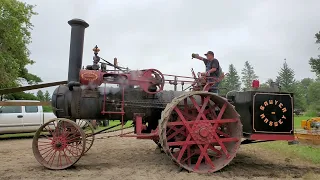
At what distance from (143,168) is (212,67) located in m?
2.74

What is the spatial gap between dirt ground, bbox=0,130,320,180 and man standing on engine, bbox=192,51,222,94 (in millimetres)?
1808

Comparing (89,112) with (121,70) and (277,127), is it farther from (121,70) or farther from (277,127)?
(277,127)

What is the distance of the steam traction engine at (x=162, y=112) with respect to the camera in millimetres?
5934

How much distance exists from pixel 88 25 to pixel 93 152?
3.66 meters

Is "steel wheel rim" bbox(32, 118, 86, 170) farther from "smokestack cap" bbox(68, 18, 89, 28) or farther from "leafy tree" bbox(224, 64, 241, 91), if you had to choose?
"leafy tree" bbox(224, 64, 241, 91)

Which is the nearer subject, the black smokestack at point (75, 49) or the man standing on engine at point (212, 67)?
the black smokestack at point (75, 49)

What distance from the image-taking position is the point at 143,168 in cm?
621

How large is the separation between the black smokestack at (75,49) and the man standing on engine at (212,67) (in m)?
2.57

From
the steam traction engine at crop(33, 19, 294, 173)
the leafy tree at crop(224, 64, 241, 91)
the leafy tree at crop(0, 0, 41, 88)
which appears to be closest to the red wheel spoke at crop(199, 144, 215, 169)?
the steam traction engine at crop(33, 19, 294, 173)

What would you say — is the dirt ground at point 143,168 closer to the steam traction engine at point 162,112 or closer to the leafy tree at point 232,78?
the steam traction engine at point 162,112

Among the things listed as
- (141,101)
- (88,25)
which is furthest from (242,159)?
(88,25)

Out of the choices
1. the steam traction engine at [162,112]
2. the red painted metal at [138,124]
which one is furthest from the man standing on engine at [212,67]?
the red painted metal at [138,124]

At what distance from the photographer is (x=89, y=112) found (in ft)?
21.4

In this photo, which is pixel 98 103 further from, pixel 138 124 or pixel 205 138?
pixel 205 138
